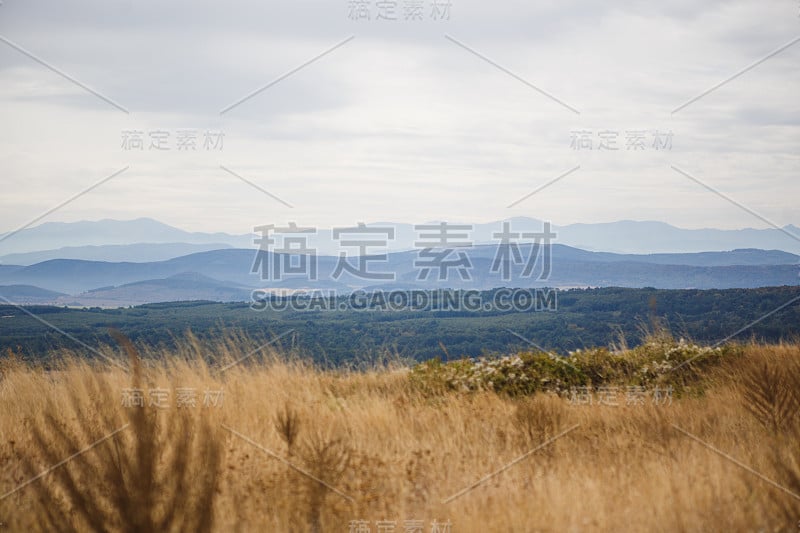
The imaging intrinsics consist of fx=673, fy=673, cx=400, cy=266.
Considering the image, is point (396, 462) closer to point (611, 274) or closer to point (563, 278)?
point (563, 278)

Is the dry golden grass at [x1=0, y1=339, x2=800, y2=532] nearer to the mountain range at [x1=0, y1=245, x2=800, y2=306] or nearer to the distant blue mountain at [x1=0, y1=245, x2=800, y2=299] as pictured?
the distant blue mountain at [x1=0, y1=245, x2=800, y2=299]

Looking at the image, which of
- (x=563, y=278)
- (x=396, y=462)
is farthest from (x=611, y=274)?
(x=396, y=462)

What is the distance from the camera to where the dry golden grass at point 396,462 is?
4.14 m

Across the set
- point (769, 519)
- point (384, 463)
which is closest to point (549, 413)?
point (384, 463)

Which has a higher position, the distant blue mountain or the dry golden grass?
the dry golden grass

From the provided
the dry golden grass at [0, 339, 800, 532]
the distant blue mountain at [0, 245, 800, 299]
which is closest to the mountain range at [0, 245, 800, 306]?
the distant blue mountain at [0, 245, 800, 299]

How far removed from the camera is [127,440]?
524cm

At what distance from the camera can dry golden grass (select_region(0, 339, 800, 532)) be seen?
13.6 ft

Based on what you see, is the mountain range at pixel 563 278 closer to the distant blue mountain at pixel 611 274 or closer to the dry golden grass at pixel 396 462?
the distant blue mountain at pixel 611 274

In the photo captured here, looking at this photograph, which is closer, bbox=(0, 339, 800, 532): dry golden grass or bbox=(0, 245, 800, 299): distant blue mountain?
bbox=(0, 339, 800, 532): dry golden grass

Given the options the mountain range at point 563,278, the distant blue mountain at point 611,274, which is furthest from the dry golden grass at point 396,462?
the mountain range at point 563,278

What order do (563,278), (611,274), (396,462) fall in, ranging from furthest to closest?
(611,274) < (563,278) < (396,462)

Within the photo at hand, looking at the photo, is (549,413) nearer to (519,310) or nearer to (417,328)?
(417,328)

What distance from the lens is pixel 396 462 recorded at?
5543 mm
